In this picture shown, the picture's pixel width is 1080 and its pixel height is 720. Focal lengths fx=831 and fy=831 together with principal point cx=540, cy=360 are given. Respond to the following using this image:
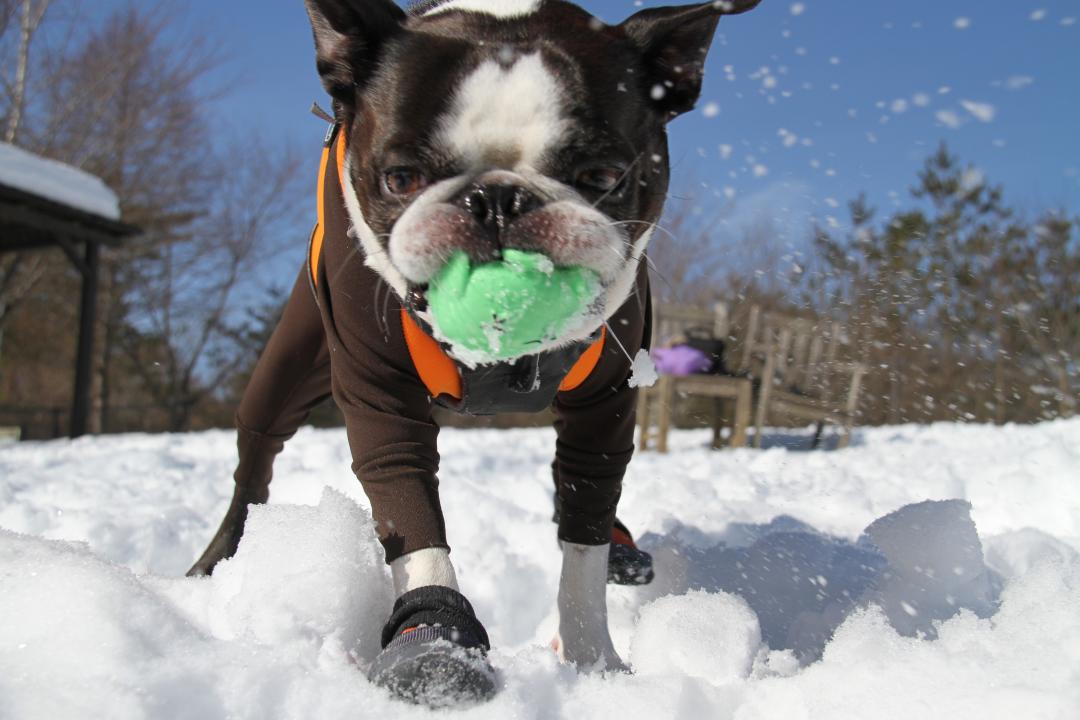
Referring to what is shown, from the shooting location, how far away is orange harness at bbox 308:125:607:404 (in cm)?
195

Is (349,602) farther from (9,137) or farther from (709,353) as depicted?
(9,137)

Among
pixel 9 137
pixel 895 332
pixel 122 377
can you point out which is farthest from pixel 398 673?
pixel 122 377

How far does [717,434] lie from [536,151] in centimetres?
859

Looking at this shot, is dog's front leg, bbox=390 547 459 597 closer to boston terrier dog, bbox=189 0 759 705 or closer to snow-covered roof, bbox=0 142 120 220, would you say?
boston terrier dog, bbox=189 0 759 705

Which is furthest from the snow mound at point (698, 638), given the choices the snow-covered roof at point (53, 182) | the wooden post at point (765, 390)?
the snow-covered roof at point (53, 182)

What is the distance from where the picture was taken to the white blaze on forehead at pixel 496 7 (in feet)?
6.75

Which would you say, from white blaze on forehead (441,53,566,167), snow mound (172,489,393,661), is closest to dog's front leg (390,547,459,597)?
snow mound (172,489,393,661)

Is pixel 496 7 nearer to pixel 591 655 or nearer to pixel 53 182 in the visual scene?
pixel 591 655

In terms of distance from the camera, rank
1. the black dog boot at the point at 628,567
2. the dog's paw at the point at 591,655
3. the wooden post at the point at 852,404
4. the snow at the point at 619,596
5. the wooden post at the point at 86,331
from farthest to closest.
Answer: the wooden post at the point at 86,331 < the wooden post at the point at 852,404 < the black dog boot at the point at 628,567 < the dog's paw at the point at 591,655 < the snow at the point at 619,596

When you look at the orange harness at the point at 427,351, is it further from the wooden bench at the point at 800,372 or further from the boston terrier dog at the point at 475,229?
the wooden bench at the point at 800,372

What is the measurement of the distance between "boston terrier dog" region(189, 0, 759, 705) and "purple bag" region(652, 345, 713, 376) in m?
7.21

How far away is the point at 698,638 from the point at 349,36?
169cm

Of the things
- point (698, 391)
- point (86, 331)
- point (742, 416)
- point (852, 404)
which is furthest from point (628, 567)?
point (86, 331)

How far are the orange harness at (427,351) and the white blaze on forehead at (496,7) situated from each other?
440mm
